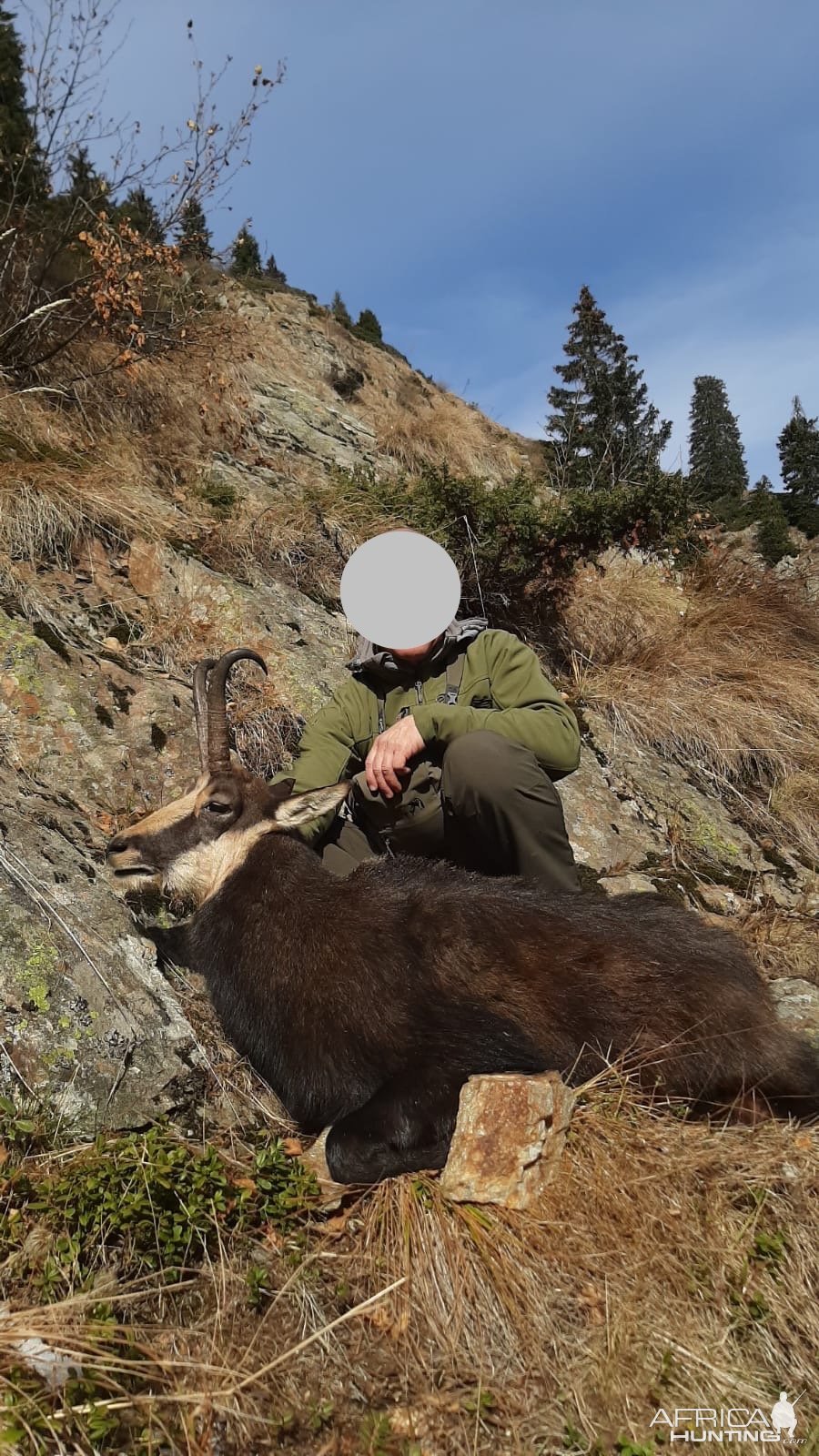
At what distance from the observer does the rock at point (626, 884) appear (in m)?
6.09

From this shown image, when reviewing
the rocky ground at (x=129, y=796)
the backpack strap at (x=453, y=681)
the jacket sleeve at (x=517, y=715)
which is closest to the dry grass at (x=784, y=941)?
the rocky ground at (x=129, y=796)

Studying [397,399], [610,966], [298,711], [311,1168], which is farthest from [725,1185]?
[397,399]

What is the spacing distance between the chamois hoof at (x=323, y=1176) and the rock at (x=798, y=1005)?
2.38 metres

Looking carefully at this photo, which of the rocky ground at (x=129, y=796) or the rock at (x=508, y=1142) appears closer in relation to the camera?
the rock at (x=508, y=1142)

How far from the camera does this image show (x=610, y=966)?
3.59 m

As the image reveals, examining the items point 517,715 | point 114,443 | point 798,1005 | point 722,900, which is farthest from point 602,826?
point 114,443

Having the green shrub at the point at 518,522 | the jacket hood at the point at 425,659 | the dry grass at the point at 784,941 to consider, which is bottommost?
the dry grass at the point at 784,941

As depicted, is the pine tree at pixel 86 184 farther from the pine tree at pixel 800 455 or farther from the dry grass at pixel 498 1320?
the pine tree at pixel 800 455

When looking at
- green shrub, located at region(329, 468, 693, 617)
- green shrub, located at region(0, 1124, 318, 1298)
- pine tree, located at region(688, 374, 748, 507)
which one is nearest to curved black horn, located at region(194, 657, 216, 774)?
green shrub, located at region(0, 1124, 318, 1298)

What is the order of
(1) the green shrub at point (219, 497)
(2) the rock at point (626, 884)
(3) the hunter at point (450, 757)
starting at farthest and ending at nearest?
(1) the green shrub at point (219, 497) < (2) the rock at point (626, 884) < (3) the hunter at point (450, 757)

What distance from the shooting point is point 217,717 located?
14.2 ft

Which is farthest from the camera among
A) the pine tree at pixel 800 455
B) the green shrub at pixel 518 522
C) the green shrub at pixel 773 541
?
the pine tree at pixel 800 455

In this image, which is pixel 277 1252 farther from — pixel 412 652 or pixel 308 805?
pixel 412 652

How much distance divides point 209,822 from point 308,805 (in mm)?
515
